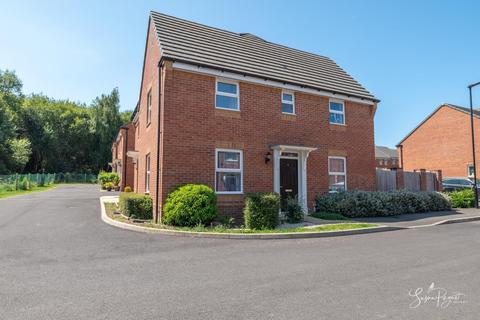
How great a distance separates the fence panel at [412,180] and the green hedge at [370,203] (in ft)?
8.98

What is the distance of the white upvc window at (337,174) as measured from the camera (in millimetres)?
14602

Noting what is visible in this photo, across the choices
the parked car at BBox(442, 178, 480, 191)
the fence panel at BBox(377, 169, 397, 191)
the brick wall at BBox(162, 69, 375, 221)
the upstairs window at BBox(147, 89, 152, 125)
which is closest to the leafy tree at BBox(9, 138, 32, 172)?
the upstairs window at BBox(147, 89, 152, 125)

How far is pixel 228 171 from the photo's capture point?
473 inches

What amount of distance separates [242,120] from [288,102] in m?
2.58

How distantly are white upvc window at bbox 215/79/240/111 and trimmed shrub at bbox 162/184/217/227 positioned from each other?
3.59 meters

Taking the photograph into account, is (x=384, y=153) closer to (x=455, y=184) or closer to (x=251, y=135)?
(x=455, y=184)

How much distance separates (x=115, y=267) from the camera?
5938 mm

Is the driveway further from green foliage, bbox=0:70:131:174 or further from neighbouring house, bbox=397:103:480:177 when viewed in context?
green foliage, bbox=0:70:131:174

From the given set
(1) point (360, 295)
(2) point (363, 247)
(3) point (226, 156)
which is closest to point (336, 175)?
(3) point (226, 156)

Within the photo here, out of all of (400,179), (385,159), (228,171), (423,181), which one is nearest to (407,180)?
(400,179)

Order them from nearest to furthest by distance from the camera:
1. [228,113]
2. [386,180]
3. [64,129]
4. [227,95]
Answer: [228,113], [227,95], [386,180], [64,129]

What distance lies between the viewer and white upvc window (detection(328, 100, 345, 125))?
1513 centimetres

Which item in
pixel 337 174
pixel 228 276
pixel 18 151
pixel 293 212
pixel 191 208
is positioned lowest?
pixel 228 276

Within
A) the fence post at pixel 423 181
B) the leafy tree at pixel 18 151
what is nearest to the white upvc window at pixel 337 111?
Result: the fence post at pixel 423 181
